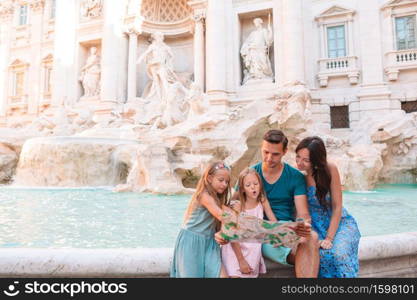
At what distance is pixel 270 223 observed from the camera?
1.45 m

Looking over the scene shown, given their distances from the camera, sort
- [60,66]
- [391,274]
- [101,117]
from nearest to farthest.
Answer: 1. [391,274]
2. [101,117]
3. [60,66]

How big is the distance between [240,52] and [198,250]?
41.5 ft

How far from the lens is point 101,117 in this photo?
47.3ft

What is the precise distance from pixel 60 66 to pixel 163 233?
15867 mm

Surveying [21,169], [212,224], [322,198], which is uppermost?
[21,169]

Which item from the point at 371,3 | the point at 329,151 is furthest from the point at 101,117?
the point at 371,3

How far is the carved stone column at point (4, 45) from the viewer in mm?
19047

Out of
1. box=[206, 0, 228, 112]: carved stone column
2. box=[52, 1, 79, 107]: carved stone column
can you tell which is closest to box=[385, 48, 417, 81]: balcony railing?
box=[206, 0, 228, 112]: carved stone column

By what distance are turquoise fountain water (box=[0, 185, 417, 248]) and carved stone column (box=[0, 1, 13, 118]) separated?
53.0 feet

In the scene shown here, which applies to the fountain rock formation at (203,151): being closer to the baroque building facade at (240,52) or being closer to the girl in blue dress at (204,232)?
the baroque building facade at (240,52)

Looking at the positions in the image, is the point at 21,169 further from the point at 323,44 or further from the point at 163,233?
the point at 323,44

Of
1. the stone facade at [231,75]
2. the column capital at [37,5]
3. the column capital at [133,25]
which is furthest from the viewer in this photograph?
the column capital at [37,5]

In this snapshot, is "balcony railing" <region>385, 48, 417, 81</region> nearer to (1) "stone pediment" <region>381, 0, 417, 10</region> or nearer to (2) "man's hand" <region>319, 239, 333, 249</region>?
(1) "stone pediment" <region>381, 0, 417, 10</region>

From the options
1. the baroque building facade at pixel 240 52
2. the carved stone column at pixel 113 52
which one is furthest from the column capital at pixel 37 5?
the carved stone column at pixel 113 52
